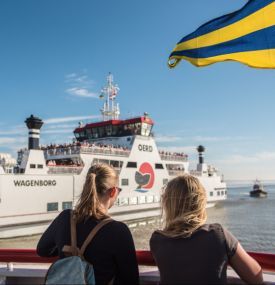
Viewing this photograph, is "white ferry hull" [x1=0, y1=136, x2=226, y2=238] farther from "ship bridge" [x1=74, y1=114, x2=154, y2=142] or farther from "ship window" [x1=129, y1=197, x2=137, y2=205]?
"ship bridge" [x1=74, y1=114, x2=154, y2=142]

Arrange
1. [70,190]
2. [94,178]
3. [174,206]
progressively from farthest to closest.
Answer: [70,190] < [94,178] < [174,206]

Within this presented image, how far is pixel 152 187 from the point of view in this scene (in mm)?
25328

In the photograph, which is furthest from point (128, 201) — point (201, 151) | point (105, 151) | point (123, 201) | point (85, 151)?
point (201, 151)

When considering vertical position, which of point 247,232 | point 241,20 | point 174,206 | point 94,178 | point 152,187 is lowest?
point 247,232

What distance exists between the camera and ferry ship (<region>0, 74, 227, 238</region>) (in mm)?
17469

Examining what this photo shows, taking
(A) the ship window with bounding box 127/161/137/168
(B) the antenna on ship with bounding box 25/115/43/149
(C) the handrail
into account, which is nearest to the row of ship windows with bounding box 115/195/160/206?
(A) the ship window with bounding box 127/161/137/168

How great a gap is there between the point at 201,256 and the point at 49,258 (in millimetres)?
1430

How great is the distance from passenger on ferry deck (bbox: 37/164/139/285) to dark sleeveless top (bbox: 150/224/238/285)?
0.88 feet

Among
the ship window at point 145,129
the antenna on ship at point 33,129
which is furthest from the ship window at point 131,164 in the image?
the antenna on ship at point 33,129

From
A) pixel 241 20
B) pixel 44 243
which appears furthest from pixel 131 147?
pixel 44 243

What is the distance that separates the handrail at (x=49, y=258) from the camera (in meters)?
2.49

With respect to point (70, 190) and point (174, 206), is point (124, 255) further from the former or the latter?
point (70, 190)

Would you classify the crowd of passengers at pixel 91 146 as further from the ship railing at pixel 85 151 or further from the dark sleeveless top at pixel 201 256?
the dark sleeveless top at pixel 201 256

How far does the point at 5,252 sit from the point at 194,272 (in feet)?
5.91
